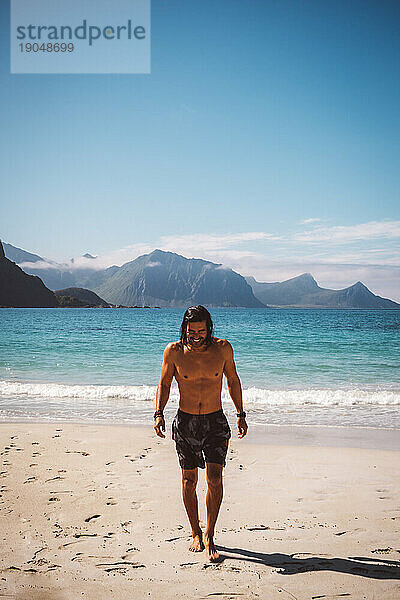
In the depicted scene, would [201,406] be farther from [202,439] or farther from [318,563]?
[318,563]

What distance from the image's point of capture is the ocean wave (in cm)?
1159

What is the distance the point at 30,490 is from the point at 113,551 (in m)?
1.74

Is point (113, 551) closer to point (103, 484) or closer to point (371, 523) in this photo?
point (103, 484)

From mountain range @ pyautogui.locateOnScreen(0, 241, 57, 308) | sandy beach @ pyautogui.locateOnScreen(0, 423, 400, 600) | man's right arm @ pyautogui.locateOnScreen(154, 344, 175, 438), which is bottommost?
sandy beach @ pyautogui.locateOnScreen(0, 423, 400, 600)

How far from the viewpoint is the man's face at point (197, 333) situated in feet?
11.8

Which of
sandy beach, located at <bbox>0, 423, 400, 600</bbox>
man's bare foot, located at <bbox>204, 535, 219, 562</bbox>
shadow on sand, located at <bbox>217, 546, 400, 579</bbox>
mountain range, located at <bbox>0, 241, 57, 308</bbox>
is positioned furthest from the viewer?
mountain range, located at <bbox>0, 241, 57, 308</bbox>

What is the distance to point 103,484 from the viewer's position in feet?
17.5

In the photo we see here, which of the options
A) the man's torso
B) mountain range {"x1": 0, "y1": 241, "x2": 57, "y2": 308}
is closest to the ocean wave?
the man's torso

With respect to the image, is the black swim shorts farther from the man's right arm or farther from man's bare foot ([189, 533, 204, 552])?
man's bare foot ([189, 533, 204, 552])

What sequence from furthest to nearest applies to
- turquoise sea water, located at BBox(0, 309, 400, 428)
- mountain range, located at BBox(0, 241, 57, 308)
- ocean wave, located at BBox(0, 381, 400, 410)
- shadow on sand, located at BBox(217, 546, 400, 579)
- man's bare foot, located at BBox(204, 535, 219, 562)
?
mountain range, located at BBox(0, 241, 57, 308) < ocean wave, located at BBox(0, 381, 400, 410) < turquoise sea water, located at BBox(0, 309, 400, 428) < man's bare foot, located at BBox(204, 535, 219, 562) < shadow on sand, located at BBox(217, 546, 400, 579)

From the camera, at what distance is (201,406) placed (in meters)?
3.70

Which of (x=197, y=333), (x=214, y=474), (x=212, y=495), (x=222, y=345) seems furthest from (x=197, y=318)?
(x=212, y=495)

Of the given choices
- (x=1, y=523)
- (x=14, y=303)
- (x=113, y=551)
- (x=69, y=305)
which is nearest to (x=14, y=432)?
(x=1, y=523)

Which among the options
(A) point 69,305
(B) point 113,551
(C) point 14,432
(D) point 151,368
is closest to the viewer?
(B) point 113,551
